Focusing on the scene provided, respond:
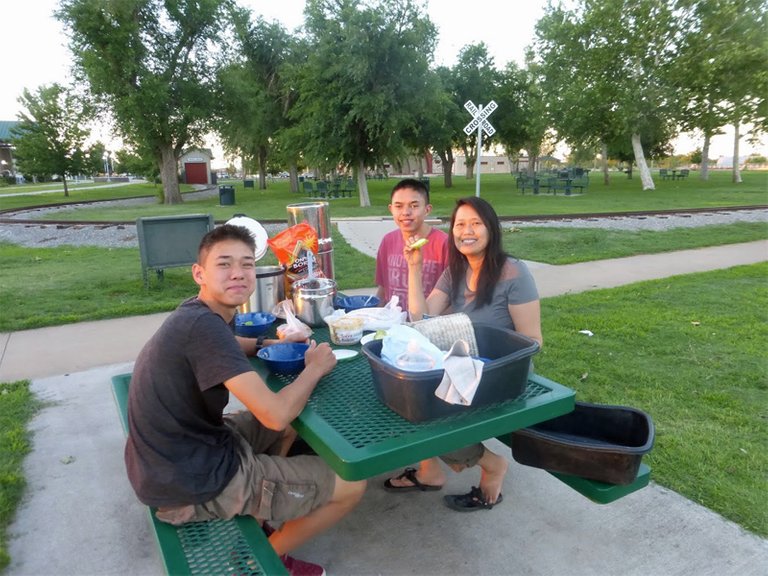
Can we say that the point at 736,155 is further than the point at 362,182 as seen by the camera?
Yes

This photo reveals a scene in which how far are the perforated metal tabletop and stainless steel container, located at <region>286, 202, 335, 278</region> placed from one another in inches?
54.6

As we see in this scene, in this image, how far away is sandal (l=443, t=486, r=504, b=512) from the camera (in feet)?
8.46

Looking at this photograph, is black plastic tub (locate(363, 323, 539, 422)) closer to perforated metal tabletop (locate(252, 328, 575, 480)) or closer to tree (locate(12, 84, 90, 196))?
perforated metal tabletop (locate(252, 328, 575, 480))

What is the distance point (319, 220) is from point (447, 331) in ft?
5.22

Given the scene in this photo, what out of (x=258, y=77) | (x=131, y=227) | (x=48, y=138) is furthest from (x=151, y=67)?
(x=131, y=227)

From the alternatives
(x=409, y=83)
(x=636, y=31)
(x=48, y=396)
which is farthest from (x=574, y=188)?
(x=48, y=396)

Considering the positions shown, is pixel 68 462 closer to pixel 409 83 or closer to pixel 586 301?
pixel 586 301

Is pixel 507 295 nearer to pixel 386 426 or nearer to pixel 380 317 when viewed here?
pixel 380 317

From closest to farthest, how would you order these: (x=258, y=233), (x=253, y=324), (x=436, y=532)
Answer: (x=436, y=532) < (x=253, y=324) < (x=258, y=233)

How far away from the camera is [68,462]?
10.0ft

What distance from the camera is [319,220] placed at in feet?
10.8

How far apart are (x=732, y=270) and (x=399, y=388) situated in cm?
789

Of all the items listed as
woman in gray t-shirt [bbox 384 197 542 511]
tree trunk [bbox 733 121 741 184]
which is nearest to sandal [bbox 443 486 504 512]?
woman in gray t-shirt [bbox 384 197 542 511]

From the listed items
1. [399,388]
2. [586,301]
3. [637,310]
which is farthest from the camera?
[586,301]
